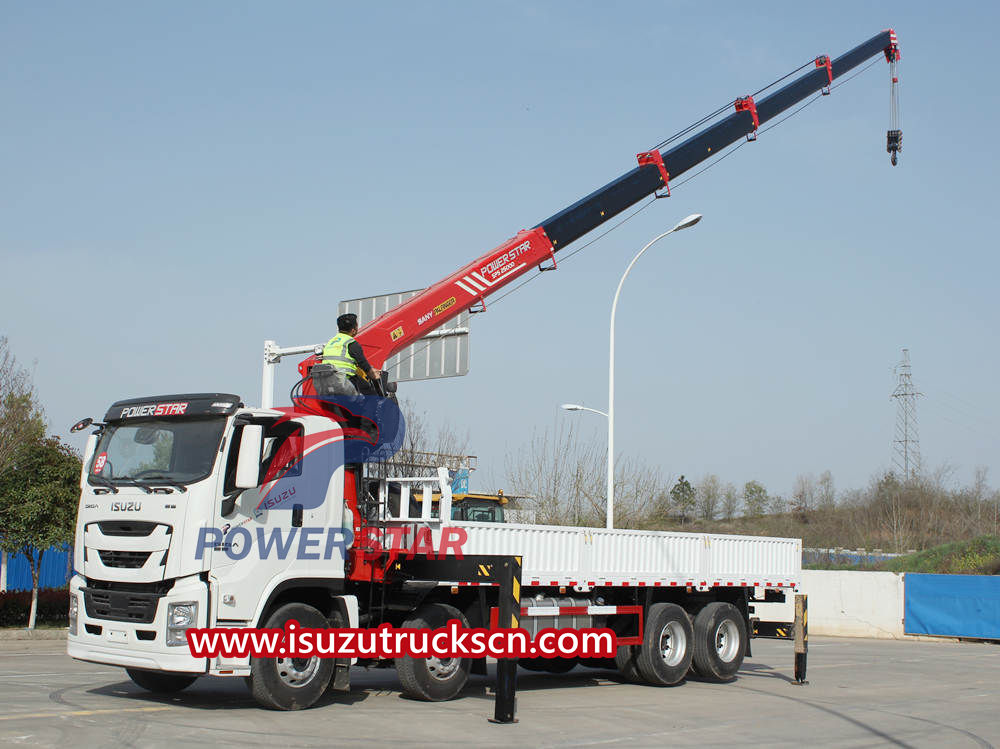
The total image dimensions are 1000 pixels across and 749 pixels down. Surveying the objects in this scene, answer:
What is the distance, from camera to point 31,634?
21.4 meters

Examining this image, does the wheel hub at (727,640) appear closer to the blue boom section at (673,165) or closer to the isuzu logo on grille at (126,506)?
the blue boom section at (673,165)

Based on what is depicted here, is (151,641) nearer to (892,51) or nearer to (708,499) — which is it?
(892,51)

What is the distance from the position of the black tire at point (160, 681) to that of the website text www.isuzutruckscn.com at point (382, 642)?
1.92 meters

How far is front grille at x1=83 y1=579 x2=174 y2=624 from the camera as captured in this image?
9.61 meters

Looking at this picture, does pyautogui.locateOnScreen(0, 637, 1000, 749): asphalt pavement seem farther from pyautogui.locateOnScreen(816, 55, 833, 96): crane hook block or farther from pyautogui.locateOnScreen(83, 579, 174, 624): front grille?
pyautogui.locateOnScreen(816, 55, 833, 96): crane hook block

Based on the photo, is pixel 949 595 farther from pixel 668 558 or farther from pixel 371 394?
pixel 371 394

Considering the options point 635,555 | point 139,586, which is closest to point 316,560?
point 139,586

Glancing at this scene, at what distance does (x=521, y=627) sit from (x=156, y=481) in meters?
4.50

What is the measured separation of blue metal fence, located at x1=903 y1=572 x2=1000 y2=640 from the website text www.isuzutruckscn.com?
17.9 m

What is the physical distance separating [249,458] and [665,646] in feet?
23.6

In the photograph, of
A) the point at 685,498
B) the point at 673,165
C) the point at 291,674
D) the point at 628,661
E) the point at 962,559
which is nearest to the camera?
the point at 291,674

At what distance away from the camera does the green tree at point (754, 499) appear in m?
83.4

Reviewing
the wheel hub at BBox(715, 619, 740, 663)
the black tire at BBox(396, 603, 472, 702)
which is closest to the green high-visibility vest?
the black tire at BBox(396, 603, 472, 702)

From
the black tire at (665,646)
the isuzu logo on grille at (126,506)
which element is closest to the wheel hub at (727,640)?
the black tire at (665,646)
